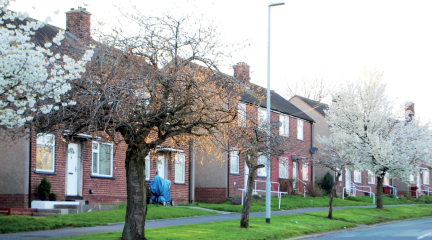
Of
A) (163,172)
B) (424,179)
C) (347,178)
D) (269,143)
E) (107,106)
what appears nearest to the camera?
(107,106)

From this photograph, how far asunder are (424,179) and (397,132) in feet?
101

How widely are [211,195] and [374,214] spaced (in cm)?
893

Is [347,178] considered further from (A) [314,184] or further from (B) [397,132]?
(B) [397,132]

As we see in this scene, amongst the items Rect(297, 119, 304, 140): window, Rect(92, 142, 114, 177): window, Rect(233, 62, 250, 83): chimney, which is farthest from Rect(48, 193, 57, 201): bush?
Rect(297, 119, 304, 140): window

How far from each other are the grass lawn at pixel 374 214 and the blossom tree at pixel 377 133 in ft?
4.48

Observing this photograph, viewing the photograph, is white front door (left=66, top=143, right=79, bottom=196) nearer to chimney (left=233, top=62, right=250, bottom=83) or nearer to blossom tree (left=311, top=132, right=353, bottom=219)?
chimney (left=233, top=62, right=250, bottom=83)

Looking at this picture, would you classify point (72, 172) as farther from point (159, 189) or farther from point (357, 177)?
point (357, 177)

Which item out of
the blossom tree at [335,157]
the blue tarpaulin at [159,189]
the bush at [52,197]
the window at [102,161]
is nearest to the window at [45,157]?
the bush at [52,197]

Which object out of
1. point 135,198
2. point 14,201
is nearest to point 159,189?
point 14,201

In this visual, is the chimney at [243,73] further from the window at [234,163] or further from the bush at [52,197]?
the window at [234,163]

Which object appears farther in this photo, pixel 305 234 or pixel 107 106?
pixel 305 234

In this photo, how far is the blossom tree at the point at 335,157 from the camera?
22.8m

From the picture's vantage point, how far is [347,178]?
42.3 m

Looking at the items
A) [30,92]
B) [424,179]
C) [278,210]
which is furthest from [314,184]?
[30,92]
